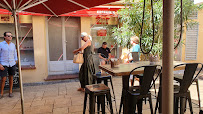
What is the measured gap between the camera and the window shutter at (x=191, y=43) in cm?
718

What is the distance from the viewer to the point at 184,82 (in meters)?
2.29

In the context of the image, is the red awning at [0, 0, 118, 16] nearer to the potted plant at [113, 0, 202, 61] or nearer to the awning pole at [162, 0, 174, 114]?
the potted plant at [113, 0, 202, 61]

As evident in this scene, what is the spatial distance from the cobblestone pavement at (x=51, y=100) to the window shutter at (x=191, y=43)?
2.37 m

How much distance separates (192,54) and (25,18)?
7.49m

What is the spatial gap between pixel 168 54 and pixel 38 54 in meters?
5.72

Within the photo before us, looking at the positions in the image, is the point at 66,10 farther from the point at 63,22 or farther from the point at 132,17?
the point at 63,22

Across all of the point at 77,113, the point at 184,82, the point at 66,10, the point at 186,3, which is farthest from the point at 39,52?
the point at 186,3

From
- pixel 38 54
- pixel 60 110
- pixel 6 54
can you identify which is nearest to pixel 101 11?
pixel 38 54

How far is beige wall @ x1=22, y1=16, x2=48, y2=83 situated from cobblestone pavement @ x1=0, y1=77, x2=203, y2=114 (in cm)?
44

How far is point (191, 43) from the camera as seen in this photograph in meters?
Result: 7.23

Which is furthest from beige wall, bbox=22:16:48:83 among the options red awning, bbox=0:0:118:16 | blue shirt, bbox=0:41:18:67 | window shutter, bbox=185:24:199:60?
window shutter, bbox=185:24:199:60

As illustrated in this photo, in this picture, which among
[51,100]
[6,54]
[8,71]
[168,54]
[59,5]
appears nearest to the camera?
[168,54]

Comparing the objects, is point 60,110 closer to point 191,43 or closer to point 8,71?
point 8,71

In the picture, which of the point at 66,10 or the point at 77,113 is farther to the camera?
the point at 66,10
